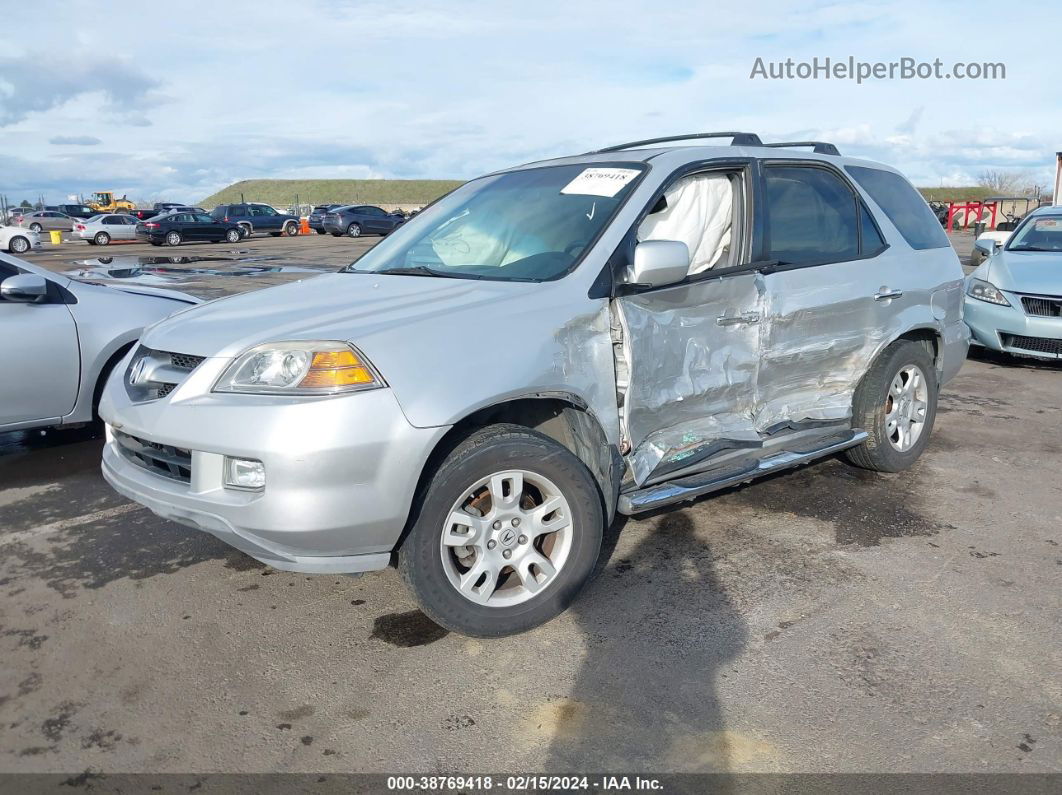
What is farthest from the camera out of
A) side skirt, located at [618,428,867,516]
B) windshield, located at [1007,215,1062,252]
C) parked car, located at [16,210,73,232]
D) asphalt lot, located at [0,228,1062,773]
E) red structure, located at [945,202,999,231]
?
parked car, located at [16,210,73,232]

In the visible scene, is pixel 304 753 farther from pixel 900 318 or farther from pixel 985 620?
pixel 900 318

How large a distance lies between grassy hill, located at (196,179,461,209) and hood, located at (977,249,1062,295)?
9810cm

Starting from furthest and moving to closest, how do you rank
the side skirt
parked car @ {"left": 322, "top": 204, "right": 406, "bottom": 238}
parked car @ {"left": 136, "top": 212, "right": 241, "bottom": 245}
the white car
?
1. parked car @ {"left": 322, "top": 204, "right": 406, "bottom": 238}
2. parked car @ {"left": 136, "top": 212, "right": 241, "bottom": 245}
3. the white car
4. the side skirt

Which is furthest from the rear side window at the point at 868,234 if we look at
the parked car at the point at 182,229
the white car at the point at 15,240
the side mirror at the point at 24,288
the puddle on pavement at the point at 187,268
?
the parked car at the point at 182,229

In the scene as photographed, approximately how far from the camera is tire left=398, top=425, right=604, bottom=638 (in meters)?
2.92

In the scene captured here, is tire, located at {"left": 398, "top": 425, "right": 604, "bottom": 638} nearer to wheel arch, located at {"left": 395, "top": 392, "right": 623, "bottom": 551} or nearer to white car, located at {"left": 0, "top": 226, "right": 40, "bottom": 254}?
wheel arch, located at {"left": 395, "top": 392, "right": 623, "bottom": 551}

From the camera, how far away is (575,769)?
2.45m

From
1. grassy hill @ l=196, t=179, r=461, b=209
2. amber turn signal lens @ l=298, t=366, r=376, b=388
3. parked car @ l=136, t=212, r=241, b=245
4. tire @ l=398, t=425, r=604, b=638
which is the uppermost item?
grassy hill @ l=196, t=179, r=461, b=209

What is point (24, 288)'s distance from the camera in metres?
4.93

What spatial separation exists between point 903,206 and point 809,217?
1.08 metres

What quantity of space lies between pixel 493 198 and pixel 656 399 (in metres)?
1.39

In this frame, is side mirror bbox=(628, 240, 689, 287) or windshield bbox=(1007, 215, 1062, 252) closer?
side mirror bbox=(628, 240, 689, 287)

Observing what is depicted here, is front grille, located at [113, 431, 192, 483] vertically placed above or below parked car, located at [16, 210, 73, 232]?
below

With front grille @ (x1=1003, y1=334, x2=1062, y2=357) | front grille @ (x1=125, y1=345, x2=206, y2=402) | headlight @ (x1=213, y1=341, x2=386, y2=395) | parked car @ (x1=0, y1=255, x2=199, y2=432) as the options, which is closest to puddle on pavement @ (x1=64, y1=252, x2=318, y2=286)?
parked car @ (x1=0, y1=255, x2=199, y2=432)
